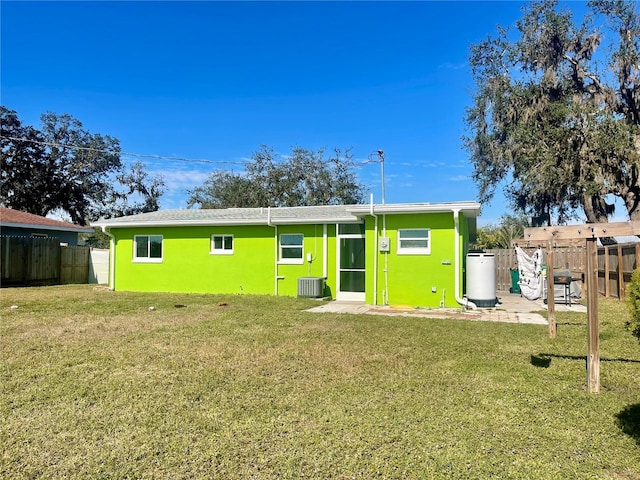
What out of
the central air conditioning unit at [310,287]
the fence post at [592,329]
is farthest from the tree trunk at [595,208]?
the fence post at [592,329]

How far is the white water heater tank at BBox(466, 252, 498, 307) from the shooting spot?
34.7 feet

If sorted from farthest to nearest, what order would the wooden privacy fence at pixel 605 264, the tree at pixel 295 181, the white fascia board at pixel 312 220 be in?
the tree at pixel 295 181, the white fascia board at pixel 312 220, the wooden privacy fence at pixel 605 264

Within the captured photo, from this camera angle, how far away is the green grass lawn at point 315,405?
2775 mm

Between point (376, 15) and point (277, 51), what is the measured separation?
5399 mm

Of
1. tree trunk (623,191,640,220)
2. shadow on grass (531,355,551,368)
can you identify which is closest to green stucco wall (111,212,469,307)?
shadow on grass (531,355,551,368)

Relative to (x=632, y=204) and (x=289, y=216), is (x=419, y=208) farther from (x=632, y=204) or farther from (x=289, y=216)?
(x=632, y=204)

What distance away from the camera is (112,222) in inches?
589

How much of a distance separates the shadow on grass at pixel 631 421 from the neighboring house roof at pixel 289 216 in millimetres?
7162

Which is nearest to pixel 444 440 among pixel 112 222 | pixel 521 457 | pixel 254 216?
pixel 521 457

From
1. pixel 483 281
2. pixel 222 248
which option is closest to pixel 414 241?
pixel 483 281

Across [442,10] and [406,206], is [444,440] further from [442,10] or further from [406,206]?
[442,10]

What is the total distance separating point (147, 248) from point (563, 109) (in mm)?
17700

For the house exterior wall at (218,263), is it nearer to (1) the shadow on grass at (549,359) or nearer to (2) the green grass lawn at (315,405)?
(2) the green grass lawn at (315,405)

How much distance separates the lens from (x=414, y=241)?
37.4 feet
